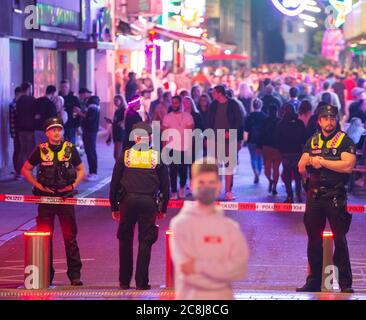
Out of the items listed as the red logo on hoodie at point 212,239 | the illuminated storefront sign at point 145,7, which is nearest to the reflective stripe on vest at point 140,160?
the red logo on hoodie at point 212,239

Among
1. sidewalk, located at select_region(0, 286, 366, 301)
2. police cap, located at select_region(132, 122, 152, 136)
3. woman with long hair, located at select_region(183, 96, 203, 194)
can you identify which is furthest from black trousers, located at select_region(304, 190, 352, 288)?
woman with long hair, located at select_region(183, 96, 203, 194)

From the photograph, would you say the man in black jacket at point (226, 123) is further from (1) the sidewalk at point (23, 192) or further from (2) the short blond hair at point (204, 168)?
(2) the short blond hair at point (204, 168)

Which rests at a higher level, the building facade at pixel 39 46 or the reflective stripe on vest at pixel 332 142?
the building facade at pixel 39 46

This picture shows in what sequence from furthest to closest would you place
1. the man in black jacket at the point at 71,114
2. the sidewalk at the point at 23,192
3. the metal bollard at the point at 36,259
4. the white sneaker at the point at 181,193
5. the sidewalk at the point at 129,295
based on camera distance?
the man in black jacket at the point at 71,114 < the white sneaker at the point at 181,193 < the sidewalk at the point at 23,192 < the metal bollard at the point at 36,259 < the sidewalk at the point at 129,295

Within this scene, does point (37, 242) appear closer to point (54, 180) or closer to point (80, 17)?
point (54, 180)

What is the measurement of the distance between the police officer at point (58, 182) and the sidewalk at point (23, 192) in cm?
387

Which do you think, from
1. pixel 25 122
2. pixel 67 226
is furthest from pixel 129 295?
pixel 25 122

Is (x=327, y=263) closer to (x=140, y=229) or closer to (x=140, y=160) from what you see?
(x=140, y=229)

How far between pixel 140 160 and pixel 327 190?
72.7 inches

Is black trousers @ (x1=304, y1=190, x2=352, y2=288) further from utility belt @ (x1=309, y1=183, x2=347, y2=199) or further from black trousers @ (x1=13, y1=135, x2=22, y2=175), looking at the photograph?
black trousers @ (x1=13, y1=135, x2=22, y2=175)

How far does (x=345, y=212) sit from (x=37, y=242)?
3.01m

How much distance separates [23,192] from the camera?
1919 cm

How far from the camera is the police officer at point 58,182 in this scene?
36.8 ft

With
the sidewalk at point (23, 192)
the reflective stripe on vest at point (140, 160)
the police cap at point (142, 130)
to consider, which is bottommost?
the sidewalk at point (23, 192)
